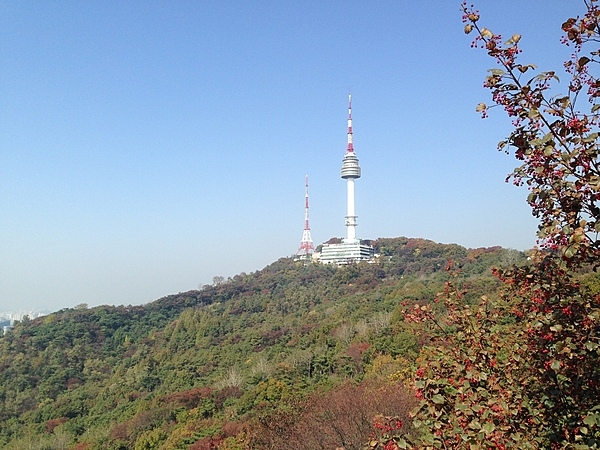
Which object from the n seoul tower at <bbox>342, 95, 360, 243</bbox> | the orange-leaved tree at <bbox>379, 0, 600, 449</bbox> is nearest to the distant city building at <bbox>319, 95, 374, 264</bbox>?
the n seoul tower at <bbox>342, 95, 360, 243</bbox>

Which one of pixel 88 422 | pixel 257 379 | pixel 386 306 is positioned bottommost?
pixel 88 422

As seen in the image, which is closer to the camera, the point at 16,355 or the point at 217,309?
the point at 16,355

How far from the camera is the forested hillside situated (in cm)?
1390

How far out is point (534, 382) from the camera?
2.82m

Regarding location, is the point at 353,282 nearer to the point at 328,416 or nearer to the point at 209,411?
the point at 209,411

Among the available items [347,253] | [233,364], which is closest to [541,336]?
[233,364]

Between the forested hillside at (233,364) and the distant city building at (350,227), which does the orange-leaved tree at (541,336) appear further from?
the distant city building at (350,227)

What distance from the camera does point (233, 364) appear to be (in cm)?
3438

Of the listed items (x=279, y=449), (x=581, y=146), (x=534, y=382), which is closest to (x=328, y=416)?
(x=279, y=449)

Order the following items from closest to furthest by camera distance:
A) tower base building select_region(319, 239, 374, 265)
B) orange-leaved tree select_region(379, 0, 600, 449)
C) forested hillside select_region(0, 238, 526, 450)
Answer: orange-leaved tree select_region(379, 0, 600, 449)
forested hillside select_region(0, 238, 526, 450)
tower base building select_region(319, 239, 374, 265)

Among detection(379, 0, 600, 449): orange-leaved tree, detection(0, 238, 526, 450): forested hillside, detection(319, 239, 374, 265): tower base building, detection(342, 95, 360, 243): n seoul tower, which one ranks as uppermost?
detection(342, 95, 360, 243): n seoul tower

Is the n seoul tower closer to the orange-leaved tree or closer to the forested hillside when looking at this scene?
the forested hillside

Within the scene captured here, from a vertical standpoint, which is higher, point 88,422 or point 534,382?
point 534,382

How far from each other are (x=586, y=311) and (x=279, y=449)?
409 inches
